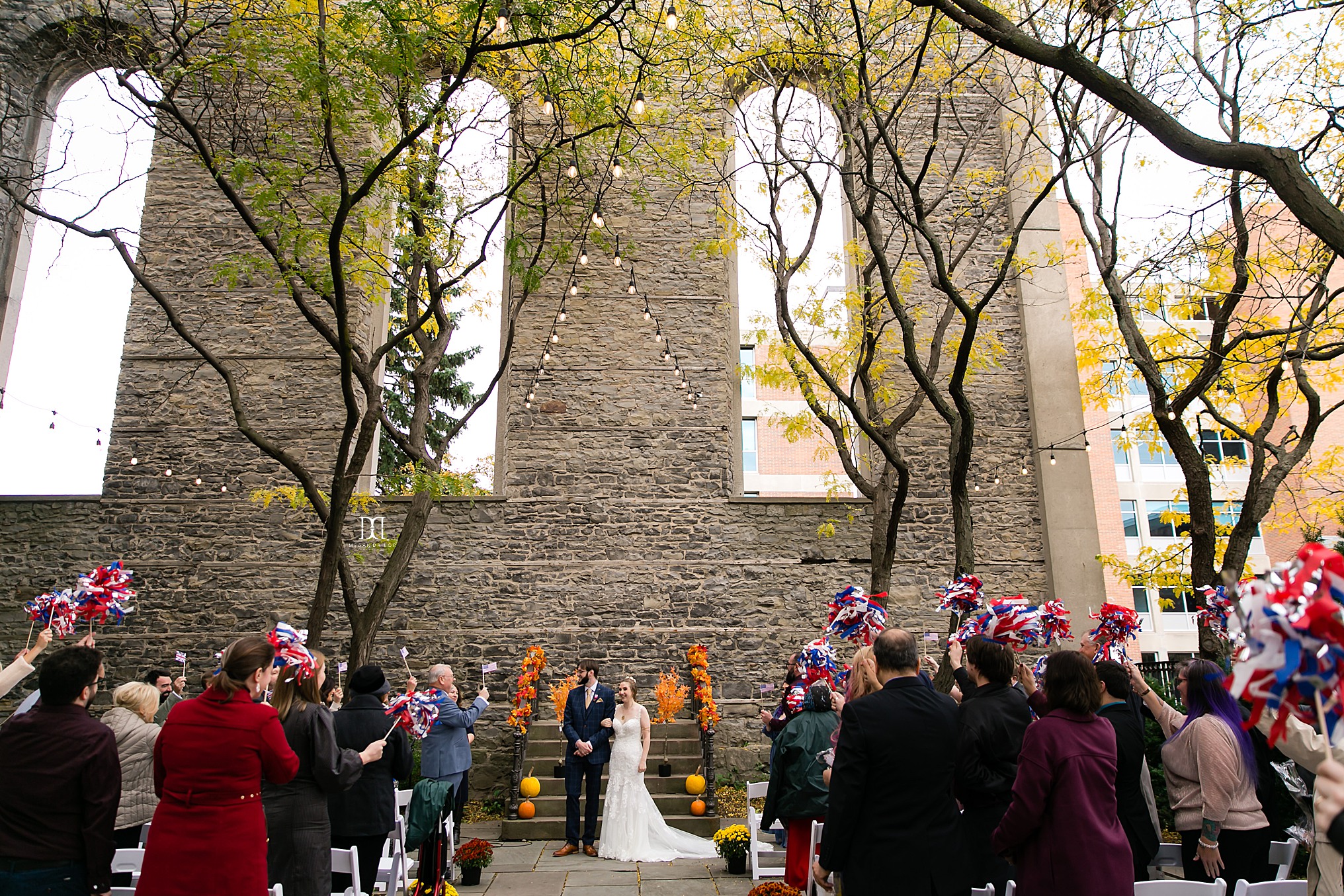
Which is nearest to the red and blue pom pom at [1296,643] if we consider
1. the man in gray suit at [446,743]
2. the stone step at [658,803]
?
the man in gray suit at [446,743]

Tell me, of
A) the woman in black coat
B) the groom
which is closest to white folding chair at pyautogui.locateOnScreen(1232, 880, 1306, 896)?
the woman in black coat

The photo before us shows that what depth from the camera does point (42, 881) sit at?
307 centimetres

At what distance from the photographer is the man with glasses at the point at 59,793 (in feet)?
10.1

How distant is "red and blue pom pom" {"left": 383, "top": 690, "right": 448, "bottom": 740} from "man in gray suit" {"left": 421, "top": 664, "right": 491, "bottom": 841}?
81 centimetres

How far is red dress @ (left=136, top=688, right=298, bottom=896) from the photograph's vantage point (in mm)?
2994

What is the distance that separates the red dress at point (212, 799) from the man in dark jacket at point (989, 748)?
2755 mm

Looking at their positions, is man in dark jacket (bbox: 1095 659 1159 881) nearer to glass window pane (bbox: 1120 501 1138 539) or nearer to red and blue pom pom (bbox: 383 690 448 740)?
red and blue pom pom (bbox: 383 690 448 740)

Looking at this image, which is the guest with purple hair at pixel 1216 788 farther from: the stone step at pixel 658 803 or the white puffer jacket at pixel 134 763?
the stone step at pixel 658 803

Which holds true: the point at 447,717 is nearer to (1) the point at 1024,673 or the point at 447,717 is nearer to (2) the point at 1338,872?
(1) the point at 1024,673

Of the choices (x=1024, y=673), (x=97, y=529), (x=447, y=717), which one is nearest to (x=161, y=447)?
(x=97, y=529)

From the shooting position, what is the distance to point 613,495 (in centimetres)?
1052

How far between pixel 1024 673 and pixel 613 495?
6314 millimetres

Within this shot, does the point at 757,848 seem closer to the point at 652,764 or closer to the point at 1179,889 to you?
the point at 1179,889

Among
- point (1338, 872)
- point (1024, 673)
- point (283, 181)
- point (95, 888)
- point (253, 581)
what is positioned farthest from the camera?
point (253, 581)
